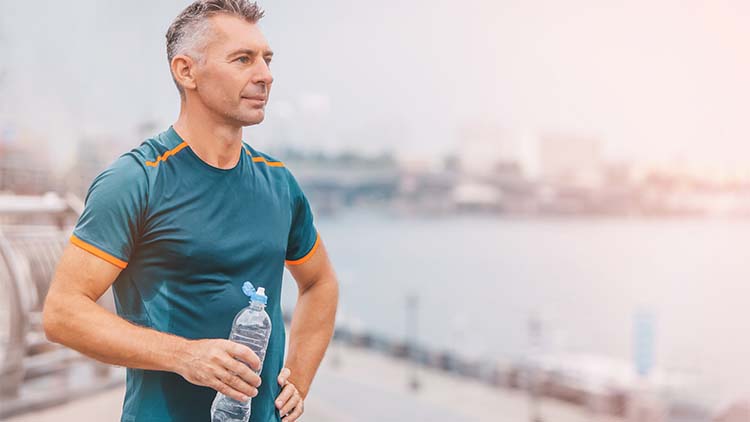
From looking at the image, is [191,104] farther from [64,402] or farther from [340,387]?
[340,387]

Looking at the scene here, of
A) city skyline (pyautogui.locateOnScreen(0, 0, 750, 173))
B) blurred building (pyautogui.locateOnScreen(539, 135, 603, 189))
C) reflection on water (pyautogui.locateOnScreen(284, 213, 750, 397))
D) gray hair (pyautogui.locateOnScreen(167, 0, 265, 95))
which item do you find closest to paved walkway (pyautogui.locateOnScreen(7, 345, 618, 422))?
gray hair (pyautogui.locateOnScreen(167, 0, 265, 95))

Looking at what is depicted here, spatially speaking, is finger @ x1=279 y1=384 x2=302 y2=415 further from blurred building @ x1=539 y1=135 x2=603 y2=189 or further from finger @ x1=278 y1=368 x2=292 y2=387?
blurred building @ x1=539 y1=135 x2=603 y2=189

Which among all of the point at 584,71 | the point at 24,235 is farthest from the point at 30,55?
the point at 584,71

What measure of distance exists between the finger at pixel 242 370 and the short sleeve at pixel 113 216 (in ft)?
0.41

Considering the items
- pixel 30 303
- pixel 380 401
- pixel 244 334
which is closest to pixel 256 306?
pixel 244 334

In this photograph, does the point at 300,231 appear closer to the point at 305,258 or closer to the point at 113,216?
the point at 305,258

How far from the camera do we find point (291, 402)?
80 cm

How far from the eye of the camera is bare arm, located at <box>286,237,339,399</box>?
0.88m

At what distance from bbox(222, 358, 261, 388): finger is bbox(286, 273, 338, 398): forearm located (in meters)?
0.21

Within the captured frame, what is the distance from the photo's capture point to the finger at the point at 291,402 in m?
0.79

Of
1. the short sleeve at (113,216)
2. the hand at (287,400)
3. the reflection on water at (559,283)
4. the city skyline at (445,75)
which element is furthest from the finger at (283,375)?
the reflection on water at (559,283)

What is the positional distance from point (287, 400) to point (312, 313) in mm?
121

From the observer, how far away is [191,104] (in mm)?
747

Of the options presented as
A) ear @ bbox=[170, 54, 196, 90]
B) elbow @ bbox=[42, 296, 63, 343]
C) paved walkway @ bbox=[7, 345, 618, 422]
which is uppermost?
ear @ bbox=[170, 54, 196, 90]
